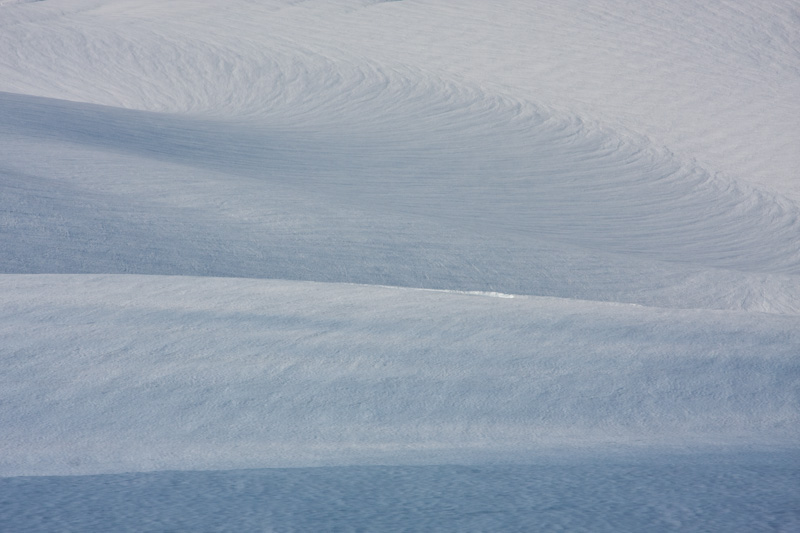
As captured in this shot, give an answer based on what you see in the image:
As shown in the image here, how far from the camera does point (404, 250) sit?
20.8 ft

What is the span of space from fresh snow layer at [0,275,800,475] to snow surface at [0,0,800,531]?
0.01 m

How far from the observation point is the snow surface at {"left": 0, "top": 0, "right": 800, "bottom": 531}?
2518 millimetres

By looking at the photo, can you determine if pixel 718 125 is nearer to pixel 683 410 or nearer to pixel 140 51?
pixel 140 51

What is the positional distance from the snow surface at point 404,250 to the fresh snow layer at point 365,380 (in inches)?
0.5

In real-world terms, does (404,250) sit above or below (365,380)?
above

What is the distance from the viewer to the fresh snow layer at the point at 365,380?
253 cm

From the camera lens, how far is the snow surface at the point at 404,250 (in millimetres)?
2518

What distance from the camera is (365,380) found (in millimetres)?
2971

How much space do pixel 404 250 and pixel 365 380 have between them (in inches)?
134

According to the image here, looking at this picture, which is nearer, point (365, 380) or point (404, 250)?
point (365, 380)

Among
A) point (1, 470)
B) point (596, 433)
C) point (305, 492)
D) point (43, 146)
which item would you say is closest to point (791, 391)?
point (596, 433)

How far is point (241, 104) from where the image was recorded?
41.0ft

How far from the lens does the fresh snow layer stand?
253 cm

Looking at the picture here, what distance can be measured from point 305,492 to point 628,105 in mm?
11333
